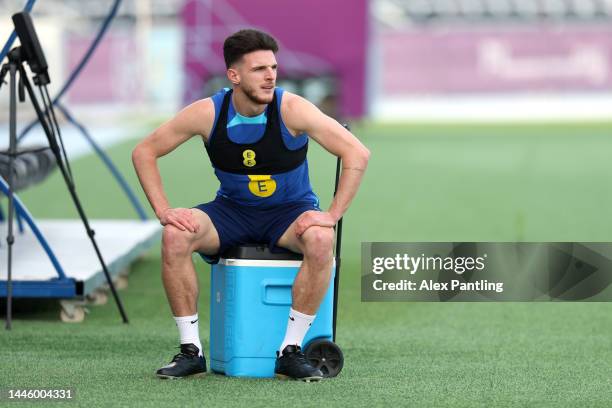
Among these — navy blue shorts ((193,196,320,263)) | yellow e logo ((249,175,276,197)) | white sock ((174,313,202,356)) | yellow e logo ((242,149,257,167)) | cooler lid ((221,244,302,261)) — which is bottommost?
white sock ((174,313,202,356))

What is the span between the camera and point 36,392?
15.8ft

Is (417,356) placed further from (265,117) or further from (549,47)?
(549,47)

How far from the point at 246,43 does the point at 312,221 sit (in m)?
0.72

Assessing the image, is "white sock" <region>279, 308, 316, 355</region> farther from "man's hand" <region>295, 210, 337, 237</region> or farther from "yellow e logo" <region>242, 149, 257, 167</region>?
"yellow e logo" <region>242, 149, 257, 167</region>

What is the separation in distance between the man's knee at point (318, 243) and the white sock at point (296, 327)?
9.0 inches

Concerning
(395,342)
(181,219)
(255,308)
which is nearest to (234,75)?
(181,219)

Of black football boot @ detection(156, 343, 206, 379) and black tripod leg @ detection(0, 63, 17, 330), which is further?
black tripod leg @ detection(0, 63, 17, 330)

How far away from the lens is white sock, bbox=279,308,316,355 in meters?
5.09

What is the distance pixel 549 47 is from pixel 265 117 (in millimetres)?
34360

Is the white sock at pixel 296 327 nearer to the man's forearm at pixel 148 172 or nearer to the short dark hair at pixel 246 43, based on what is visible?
the man's forearm at pixel 148 172

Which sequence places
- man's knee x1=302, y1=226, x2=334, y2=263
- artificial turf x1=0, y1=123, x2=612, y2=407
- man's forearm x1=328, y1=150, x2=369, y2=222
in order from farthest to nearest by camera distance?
1. man's forearm x1=328, y1=150, x2=369, y2=222
2. man's knee x1=302, y1=226, x2=334, y2=263
3. artificial turf x1=0, y1=123, x2=612, y2=407

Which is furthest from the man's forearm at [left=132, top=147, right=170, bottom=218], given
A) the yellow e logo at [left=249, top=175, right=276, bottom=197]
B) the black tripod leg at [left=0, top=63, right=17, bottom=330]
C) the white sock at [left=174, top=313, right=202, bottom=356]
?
the black tripod leg at [left=0, top=63, right=17, bottom=330]

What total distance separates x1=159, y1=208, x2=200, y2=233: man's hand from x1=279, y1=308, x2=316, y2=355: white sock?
0.49m

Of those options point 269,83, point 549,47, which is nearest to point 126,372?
point 269,83
